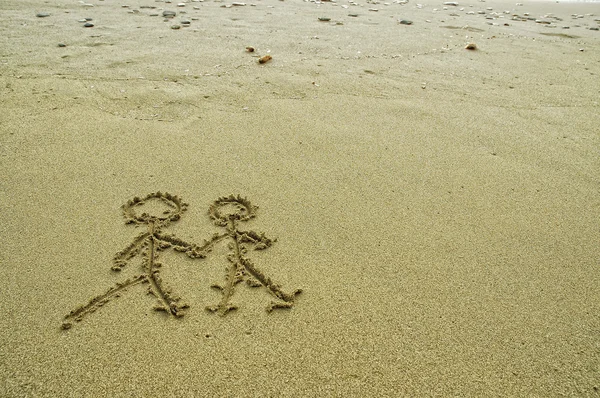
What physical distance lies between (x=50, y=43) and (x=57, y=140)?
1973 mm

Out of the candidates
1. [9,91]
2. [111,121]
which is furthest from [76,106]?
[9,91]

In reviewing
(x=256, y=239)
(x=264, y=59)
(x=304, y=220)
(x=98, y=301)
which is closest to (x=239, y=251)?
(x=256, y=239)

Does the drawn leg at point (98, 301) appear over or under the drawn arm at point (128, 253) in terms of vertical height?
under

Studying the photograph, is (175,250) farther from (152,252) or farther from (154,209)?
(154,209)

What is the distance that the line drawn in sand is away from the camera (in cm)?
144

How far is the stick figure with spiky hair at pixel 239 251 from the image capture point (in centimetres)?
148

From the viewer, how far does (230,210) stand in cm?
192

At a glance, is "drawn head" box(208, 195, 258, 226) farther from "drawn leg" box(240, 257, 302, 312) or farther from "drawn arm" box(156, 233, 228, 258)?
"drawn leg" box(240, 257, 302, 312)

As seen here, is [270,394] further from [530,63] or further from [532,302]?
[530,63]

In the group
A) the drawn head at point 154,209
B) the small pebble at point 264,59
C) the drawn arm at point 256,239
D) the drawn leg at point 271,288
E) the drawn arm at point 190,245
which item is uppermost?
the small pebble at point 264,59

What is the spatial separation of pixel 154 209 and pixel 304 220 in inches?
28.6

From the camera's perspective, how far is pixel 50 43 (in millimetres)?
3688

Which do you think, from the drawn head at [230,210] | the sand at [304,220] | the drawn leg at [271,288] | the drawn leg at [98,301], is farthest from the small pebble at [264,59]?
the drawn leg at [98,301]

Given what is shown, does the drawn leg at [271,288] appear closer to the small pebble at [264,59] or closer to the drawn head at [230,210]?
the drawn head at [230,210]
